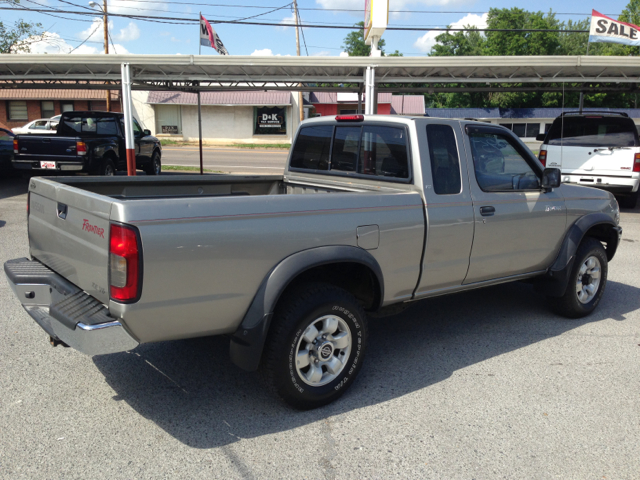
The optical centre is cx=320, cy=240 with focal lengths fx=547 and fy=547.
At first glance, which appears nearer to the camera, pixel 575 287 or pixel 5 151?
pixel 575 287

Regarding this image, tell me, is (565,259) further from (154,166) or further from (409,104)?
(409,104)

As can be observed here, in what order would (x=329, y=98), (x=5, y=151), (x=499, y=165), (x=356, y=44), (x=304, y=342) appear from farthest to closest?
(x=356, y=44), (x=329, y=98), (x=5, y=151), (x=499, y=165), (x=304, y=342)

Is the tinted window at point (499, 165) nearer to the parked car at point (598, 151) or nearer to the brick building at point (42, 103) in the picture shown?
the parked car at point (598, 151)

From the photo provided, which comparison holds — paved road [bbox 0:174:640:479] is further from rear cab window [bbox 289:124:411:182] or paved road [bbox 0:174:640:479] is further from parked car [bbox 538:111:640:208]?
parked car [bbox 538:111:640:208]

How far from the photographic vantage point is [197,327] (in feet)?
10.1

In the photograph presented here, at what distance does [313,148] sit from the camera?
5.11m

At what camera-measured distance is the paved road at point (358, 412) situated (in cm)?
298

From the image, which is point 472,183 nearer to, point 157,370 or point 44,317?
point 157,370

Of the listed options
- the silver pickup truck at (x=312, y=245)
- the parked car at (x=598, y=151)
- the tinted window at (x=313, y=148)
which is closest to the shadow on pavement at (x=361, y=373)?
the silver pickup truck at (x=312, y=245)

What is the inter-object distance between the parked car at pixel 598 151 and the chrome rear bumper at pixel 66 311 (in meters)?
10.6

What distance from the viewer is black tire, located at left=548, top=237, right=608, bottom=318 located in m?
5.16

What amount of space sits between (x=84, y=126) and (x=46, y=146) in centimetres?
154

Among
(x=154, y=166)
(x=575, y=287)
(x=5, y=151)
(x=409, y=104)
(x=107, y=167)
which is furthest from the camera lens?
(x=409, y=104)

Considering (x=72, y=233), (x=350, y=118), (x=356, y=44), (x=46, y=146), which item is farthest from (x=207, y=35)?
(x=356, y=44)
